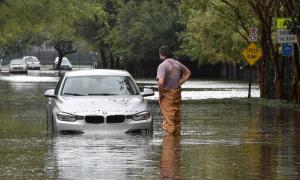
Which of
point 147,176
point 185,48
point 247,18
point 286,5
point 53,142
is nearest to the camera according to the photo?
point 147,176

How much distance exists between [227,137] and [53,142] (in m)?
3.58

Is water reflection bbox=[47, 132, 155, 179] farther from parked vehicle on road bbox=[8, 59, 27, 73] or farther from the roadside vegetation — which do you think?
parked vehicle on road bbox=[8, 59, 27, 73]

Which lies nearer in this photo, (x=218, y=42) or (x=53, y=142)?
(x=53, y=142)

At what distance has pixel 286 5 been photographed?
2844 cm

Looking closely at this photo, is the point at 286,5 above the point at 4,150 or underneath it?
above

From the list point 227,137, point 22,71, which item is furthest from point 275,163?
point 22,71

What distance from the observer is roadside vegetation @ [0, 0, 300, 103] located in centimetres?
3319

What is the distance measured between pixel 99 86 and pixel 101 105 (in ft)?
5.52

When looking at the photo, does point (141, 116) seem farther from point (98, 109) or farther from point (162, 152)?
point (162, 152)

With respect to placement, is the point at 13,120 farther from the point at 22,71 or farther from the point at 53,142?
the point at 22,71

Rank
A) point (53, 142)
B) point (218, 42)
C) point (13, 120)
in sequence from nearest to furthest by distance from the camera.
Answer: point (53, 142)
point (13, 120)
point (218, 42)

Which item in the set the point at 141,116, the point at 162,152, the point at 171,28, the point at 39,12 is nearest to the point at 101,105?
the point at 141,116

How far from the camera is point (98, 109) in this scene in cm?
1697

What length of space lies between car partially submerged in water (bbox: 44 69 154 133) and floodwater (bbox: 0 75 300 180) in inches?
7.8
